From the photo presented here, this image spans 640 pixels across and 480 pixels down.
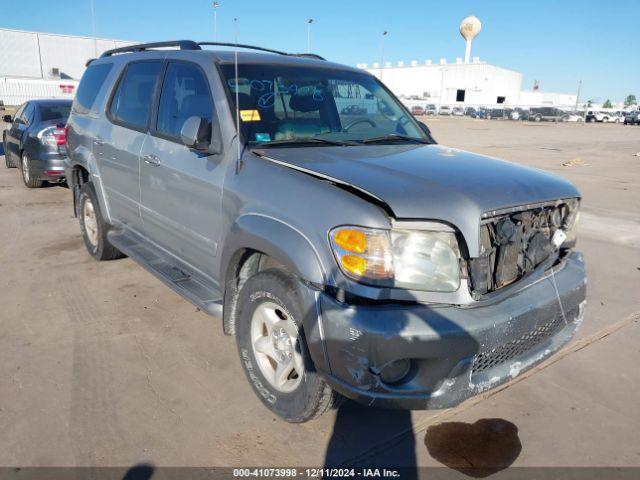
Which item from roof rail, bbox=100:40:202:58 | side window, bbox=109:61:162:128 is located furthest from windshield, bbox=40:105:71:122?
side window, bbox=109:61:162:128

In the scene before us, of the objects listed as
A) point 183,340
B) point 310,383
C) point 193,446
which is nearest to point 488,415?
Result: point 310,383

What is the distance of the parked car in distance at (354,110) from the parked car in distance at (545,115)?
6102 cm

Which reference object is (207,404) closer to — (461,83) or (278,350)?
(278,350)

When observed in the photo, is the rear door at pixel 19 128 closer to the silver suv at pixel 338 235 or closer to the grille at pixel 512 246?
the silver suv at pixel 338 235

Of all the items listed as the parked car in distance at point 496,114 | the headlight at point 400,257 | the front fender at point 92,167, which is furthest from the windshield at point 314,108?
the parked car in distance at point 496,114

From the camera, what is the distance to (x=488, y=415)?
2.94 metres

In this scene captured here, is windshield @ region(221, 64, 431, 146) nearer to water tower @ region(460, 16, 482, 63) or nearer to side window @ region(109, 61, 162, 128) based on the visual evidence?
side window @ region(109, 61, 162, 128)

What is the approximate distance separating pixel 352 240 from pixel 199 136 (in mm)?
1341

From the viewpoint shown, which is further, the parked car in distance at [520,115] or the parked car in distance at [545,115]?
the parked car in distance at [520,115]

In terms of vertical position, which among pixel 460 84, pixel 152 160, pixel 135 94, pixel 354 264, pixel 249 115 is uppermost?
pixel 460 84

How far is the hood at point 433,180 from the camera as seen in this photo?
2354 mm

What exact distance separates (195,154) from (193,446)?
1.78m

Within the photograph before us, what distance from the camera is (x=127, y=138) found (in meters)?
4.21

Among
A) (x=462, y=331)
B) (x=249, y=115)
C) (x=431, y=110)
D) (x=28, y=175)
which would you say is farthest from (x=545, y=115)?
(x=462, y=331)
